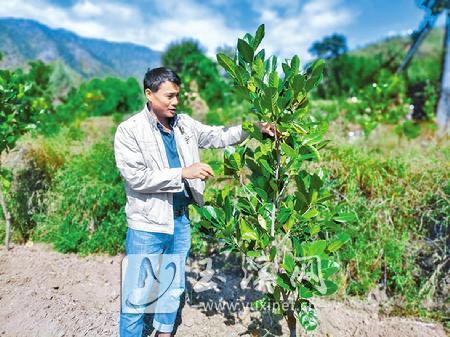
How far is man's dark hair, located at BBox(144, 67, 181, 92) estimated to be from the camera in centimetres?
190

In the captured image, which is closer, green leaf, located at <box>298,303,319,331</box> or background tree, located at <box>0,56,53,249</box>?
green leaf, located at <box>298,303,319,331</box>

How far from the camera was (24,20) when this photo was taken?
39.5 metres

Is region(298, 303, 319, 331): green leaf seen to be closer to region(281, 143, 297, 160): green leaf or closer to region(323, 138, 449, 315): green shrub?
region(281, 143, 297, 160): green leaf

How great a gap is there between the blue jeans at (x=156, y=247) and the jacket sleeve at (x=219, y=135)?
0.46m

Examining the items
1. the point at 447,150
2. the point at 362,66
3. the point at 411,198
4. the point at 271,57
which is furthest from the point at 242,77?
the point at 362,66

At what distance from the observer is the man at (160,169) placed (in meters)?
1.84

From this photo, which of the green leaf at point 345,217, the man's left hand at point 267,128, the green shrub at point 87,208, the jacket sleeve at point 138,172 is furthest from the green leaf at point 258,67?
the green shrub at point 87,208

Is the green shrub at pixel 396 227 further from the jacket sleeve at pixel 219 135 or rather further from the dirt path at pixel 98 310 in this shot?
the jacket sleeve at pixel 219 135

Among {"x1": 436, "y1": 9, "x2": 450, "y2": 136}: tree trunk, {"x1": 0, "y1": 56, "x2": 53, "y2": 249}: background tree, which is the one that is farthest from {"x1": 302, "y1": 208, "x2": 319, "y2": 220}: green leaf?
{"x1": 436, "y1": 9, "x2": 450, "y2": 136}: tree trunk

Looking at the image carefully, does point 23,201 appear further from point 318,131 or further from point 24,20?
point 24,20

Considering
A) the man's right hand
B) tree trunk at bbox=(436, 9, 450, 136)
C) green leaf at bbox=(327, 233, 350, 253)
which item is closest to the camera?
green leaf at bbox=(327, 233, 350, 253)

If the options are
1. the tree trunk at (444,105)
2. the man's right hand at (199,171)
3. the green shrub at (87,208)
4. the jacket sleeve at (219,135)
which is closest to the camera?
the man's right hand at (199,171)

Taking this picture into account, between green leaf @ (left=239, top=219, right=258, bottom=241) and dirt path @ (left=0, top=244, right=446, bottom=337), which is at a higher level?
green leaf @ (left=239, top=219, right=258, bottom=241)

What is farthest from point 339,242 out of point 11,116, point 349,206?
point 11,116
